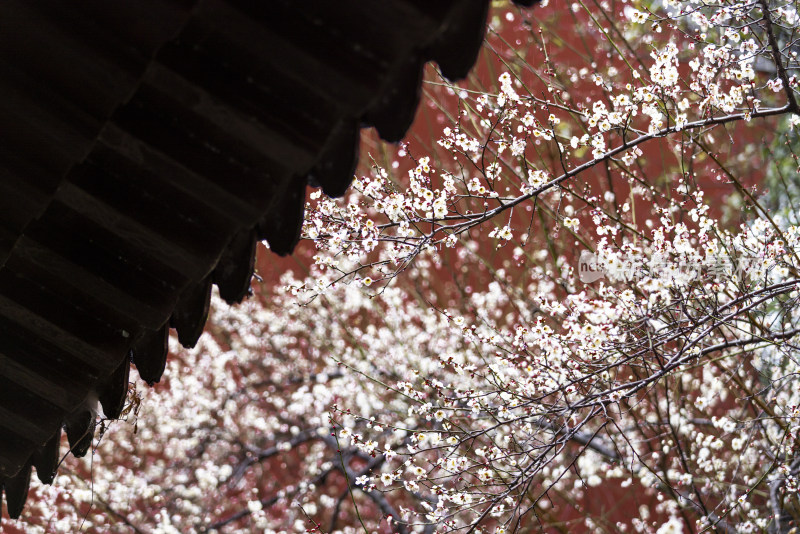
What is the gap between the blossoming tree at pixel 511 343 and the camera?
3.45 m

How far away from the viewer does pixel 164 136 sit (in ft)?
3.87

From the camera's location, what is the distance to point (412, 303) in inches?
332

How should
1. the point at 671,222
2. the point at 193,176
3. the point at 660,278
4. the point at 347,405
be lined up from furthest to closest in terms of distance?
the point at 347,405
the point at 671,222
the point at 660,278
the point at 193,176

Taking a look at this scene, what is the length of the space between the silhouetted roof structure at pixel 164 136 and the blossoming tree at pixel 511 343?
5.96 feet

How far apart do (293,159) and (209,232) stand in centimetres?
25

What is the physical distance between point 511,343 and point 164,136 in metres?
3.34


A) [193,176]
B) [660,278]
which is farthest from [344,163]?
[660,278]

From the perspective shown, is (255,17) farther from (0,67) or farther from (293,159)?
(0,67)

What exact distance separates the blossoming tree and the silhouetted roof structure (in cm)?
182

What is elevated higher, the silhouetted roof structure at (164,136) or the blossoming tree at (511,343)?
the blossoming tree at (511,343)

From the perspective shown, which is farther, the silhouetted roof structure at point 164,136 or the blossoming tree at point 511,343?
the blossoming tree at point 511,343

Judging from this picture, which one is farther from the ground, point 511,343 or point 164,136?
point 511,343

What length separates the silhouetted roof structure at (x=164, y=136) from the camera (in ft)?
3.54

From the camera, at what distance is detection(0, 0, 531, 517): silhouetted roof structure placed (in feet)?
3.54
